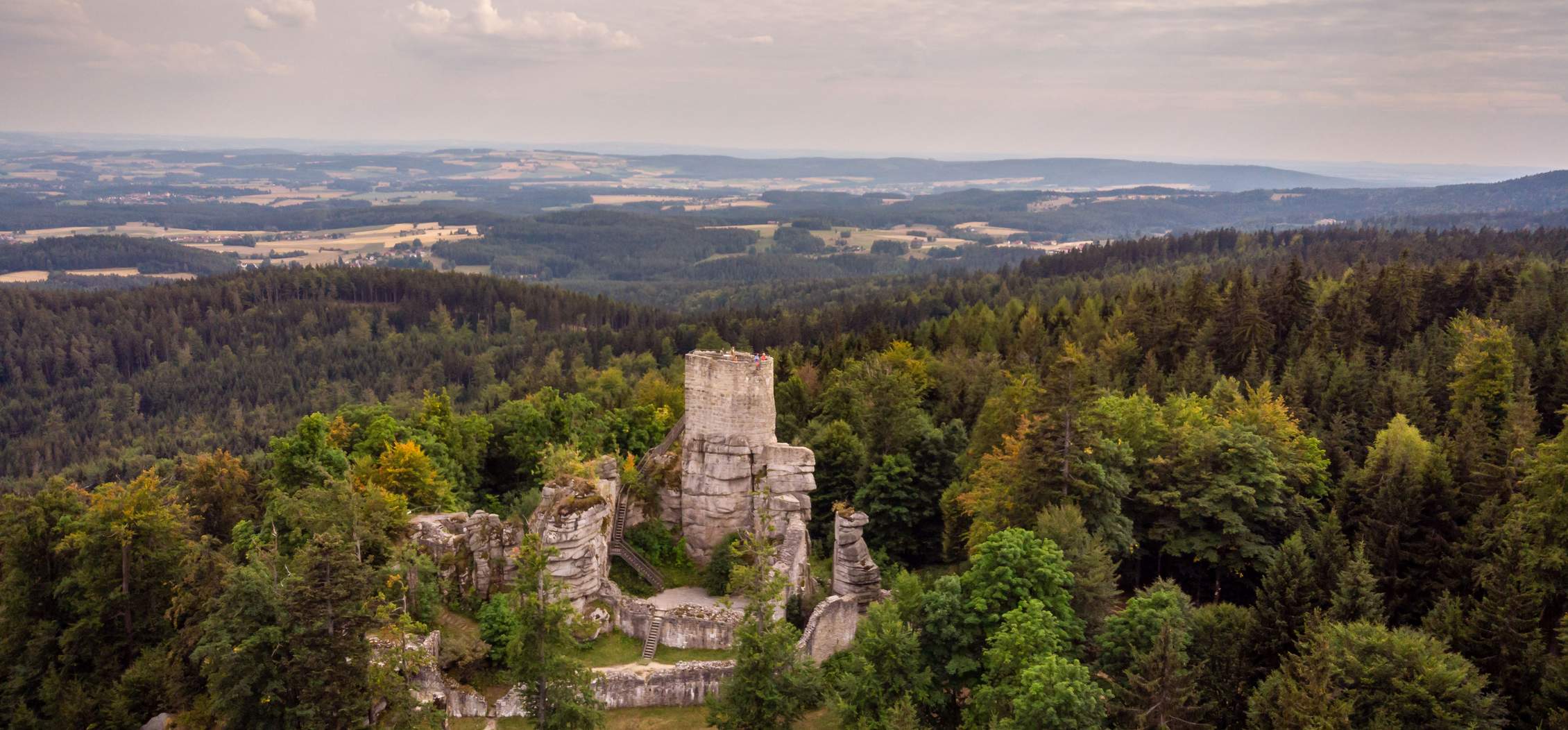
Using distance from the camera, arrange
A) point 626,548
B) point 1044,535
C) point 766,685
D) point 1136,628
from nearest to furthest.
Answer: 1. point 1136,628
2. point 766,685
3. point 1044,535
4. point 626,548

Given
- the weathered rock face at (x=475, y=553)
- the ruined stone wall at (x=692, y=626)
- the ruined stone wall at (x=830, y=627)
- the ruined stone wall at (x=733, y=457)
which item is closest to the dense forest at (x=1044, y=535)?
the weathered rock face at (x=475, y=553)

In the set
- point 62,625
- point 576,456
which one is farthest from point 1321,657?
point 62,625

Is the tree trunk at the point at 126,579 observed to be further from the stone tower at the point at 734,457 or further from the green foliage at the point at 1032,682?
the green foliage at the point at 1032,682

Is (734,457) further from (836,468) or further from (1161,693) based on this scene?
(1161,693)

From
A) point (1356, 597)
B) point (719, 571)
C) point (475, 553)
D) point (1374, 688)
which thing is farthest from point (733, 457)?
point (1374, 688)

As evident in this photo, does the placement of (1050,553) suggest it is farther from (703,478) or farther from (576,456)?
(576,456)
